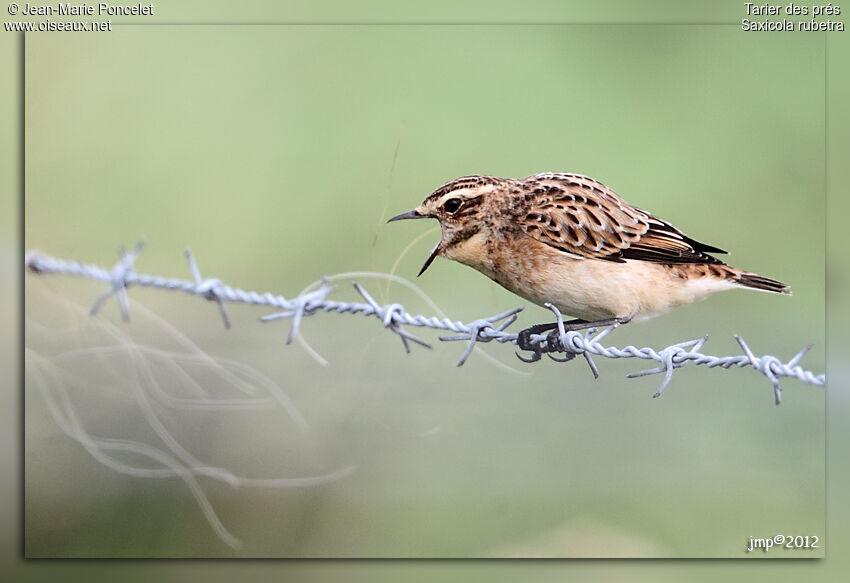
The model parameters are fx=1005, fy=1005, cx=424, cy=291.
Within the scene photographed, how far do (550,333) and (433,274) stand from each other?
2.23 ft

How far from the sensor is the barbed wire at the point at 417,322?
3482 mm

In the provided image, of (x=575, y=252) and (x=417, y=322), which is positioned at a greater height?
(x=575, y=252)

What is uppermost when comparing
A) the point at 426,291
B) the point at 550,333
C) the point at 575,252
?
the point at 575,252

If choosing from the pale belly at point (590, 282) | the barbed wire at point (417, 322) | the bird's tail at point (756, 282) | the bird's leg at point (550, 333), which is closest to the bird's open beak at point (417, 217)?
the pale belly at point (590, 282)

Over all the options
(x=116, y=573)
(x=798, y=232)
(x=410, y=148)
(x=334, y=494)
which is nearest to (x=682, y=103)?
(x=798, y=232)

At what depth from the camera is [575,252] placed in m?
3.85

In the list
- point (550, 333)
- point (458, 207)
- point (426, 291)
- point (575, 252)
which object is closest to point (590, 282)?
point (575, 252)

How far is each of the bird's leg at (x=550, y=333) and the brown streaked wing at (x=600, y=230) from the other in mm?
272

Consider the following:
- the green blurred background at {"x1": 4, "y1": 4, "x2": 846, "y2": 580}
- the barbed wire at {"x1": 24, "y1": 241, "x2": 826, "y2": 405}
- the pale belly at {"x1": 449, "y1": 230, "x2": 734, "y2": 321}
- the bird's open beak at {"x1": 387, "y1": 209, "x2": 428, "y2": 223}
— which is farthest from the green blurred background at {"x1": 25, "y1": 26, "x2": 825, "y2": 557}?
the pale belly at {"x1": 449, "y1": 230, "x2": 734, "y2": 321}

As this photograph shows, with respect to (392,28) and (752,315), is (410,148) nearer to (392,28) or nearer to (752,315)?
(392,28)

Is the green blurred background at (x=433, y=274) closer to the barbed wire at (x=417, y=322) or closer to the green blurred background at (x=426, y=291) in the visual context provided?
the green blurred background at (x=426, y=291)

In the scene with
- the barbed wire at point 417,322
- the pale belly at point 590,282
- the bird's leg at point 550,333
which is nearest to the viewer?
the barbed wire at point 417,322

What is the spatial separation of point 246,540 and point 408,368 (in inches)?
39.6

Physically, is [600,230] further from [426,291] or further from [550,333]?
[426,291]
